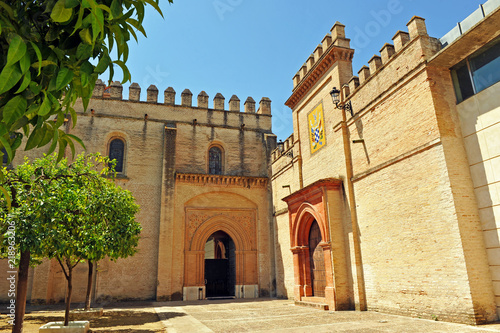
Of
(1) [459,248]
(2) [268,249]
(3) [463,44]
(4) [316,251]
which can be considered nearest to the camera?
(1) [459,248]

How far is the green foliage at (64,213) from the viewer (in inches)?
281

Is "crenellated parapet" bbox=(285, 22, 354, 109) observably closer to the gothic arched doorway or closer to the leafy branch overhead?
the gothic arched doorway

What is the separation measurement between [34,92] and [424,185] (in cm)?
905

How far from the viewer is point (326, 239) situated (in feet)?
39.7

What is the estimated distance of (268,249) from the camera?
19328mm

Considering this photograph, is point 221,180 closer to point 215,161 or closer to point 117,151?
point 215,161

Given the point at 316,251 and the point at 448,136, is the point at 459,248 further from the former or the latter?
the point at 316,251

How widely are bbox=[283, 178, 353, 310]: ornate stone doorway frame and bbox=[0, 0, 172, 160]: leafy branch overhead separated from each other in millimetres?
10862

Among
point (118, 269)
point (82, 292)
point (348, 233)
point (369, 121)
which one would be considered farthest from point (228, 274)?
point (369, 121)

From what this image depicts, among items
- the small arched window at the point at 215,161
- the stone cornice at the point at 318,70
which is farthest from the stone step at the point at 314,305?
the small arched window at the point at 215,161

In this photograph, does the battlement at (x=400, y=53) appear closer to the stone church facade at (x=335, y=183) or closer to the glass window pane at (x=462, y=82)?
the stone church facade at (x=335, y=183)

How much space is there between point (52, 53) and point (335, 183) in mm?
11278

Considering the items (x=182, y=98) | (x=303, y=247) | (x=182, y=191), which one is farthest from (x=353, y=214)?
(x=182, y=98)

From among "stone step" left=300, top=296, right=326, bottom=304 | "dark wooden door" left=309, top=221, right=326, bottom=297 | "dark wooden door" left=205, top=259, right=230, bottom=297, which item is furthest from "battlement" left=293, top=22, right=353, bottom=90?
"dark wooden door" left=205, top=259, right=230, bottom=297
